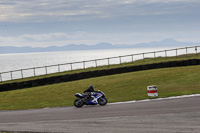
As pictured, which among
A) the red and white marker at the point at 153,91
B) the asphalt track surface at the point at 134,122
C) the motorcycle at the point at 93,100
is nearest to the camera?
the asphalt track surface at the point at 134,122

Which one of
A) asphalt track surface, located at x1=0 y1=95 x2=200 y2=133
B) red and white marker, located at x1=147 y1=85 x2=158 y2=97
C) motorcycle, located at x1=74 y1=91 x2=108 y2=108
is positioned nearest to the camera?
asphalt track surface, located at x1=0 y1=95 x2=200 y2=133

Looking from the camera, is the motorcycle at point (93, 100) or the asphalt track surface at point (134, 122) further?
the motorcycle at point (93, 100)

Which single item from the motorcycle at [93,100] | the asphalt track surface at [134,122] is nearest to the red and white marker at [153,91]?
the motorcycle at [93,100]

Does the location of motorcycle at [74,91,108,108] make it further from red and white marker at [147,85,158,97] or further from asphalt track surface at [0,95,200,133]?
asphalt track surface at [0,95,200,133]

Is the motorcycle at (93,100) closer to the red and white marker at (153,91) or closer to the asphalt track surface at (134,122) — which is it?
the red and white marker at (153,91)

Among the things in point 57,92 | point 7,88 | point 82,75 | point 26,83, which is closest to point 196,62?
point 82,75

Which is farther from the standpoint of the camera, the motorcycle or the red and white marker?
the red and white marker

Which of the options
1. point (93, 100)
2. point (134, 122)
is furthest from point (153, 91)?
point (134, 122)

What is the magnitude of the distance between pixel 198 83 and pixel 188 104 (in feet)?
27.2

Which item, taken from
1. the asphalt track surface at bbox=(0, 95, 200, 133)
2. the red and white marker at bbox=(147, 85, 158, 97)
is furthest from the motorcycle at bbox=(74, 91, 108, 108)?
the asphalt track surface at bbox=(0, 95, 200, 133)

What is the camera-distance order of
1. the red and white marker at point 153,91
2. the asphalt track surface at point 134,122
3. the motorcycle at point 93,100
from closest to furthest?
1. the asphalt track surface at point 134,122
2. the motorcycle at point 93,100
3. the red and white marker at point 153,91

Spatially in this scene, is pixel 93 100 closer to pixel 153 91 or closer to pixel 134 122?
pixel 153 91

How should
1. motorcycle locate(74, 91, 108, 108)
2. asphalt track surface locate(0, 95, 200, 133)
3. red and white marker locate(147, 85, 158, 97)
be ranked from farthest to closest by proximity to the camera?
red and white marker locate(147, 85, 158, 97), motorcycle locate(74, 91, 108, 108), asphalt track surface locate(0, 95, 200, 133)

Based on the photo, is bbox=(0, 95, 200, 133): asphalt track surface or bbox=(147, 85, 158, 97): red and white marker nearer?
bbox=(0, 95, 200, 133): asphalt track surface
